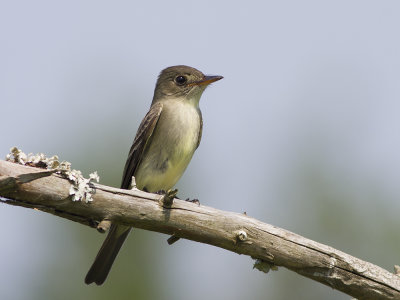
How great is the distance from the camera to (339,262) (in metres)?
5.17

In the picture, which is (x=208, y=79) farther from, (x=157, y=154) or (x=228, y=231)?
(x=228, y=231)

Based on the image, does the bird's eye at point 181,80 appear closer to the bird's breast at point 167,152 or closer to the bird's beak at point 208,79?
the bird's beak at point 208,79

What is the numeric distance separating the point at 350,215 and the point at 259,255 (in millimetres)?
6076

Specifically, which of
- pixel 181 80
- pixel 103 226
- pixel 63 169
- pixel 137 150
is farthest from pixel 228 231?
pixel 181 80

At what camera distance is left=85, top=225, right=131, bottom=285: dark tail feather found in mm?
6758

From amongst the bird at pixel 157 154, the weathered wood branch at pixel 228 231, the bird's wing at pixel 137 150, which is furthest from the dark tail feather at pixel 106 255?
the weathered wood branch at pixel 228 231

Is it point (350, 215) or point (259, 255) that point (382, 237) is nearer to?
point (350, 215)

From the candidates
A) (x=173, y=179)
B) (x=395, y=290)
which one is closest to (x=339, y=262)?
(x=395, y=290)

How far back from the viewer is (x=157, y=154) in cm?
710

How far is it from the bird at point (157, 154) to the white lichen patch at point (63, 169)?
203 centimetres

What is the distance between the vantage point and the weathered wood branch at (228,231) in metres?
4.89

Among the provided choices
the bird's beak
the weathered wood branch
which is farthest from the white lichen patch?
the bird's beak

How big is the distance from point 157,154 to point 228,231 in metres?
2.19

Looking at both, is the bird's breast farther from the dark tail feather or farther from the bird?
the dark tail feather
